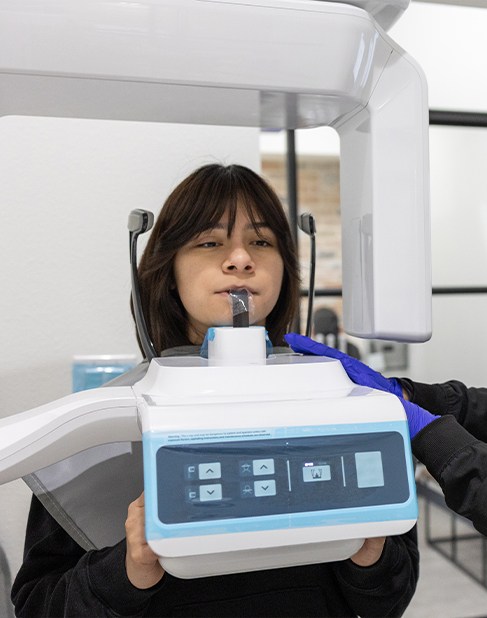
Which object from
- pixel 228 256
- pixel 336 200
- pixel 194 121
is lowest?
pixel 228 256

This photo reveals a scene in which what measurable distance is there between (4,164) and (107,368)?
423 mm

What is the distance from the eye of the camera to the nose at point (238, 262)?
0.79 metres

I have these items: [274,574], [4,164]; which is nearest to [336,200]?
[4,164]

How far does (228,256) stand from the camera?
825 mm

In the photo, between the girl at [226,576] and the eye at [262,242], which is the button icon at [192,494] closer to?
the girl at [226,576]

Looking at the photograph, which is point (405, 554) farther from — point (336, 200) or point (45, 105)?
point (336, 200)

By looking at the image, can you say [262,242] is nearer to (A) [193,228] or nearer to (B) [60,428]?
(A) [193,228]

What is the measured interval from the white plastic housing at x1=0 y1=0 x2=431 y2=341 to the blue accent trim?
0.53ft

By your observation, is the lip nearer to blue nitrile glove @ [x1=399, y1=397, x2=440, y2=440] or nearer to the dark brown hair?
the dark brown hair

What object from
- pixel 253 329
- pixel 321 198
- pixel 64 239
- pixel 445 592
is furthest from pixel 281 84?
pixel 321 198

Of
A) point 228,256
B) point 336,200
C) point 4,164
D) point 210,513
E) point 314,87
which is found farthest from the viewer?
point 336,200

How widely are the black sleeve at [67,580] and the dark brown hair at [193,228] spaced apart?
11.9 inches

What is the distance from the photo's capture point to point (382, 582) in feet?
2.65

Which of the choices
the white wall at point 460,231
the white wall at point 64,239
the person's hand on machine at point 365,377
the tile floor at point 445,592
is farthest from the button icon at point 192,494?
the tile floor at point 445,592
